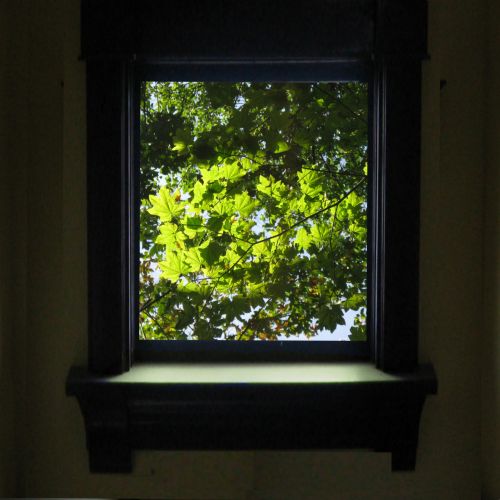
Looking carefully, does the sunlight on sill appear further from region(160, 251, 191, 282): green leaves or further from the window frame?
region(160, 251, 191, 282): green leaves

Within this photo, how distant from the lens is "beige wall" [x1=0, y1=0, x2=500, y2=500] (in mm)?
1596

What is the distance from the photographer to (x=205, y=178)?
1.69m

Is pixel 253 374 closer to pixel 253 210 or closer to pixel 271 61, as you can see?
pixel 253 210

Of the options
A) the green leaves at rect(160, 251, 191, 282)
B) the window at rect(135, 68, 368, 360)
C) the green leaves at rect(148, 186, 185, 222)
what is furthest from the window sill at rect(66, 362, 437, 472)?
the green leaves at rect(148, 186, 185, 222)
